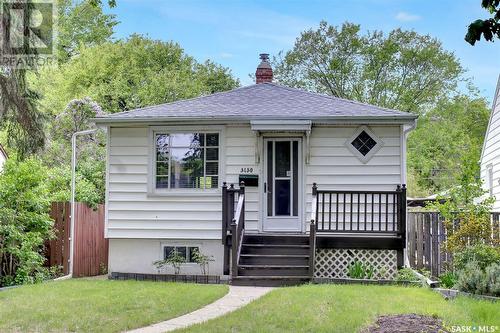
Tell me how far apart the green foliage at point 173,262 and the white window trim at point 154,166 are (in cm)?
129

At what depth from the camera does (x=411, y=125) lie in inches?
441

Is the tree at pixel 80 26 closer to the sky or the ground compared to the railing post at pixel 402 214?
closer to the sky

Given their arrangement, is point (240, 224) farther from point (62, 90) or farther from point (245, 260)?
point (62, 90)

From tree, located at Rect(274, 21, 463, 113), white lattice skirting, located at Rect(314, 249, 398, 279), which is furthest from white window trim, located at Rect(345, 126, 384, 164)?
tree, located at Rect(274, 21, 463, 113)

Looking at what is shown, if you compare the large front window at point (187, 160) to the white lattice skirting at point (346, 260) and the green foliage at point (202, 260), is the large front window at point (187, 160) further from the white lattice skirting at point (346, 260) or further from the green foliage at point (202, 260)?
the white lattice skirting at point (346, 260)

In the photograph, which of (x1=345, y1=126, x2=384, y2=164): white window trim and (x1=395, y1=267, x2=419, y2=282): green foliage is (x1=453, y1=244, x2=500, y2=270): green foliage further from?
(x1=345, y1=126, x2=384, y2=164): white window trim

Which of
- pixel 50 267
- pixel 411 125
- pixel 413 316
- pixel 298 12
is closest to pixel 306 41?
pixel 298 12

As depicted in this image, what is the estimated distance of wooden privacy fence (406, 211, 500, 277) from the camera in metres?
10.0

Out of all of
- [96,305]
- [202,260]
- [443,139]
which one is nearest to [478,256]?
[202,260]

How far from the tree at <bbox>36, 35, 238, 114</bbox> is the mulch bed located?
2362 cm

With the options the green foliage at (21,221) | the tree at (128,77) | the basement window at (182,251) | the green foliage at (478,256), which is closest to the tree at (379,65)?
the tree at (128,77)

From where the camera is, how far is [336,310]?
677 cm

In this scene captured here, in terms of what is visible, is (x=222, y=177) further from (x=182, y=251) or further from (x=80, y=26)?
(x=80, y=26)

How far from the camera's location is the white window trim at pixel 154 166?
11500mm
